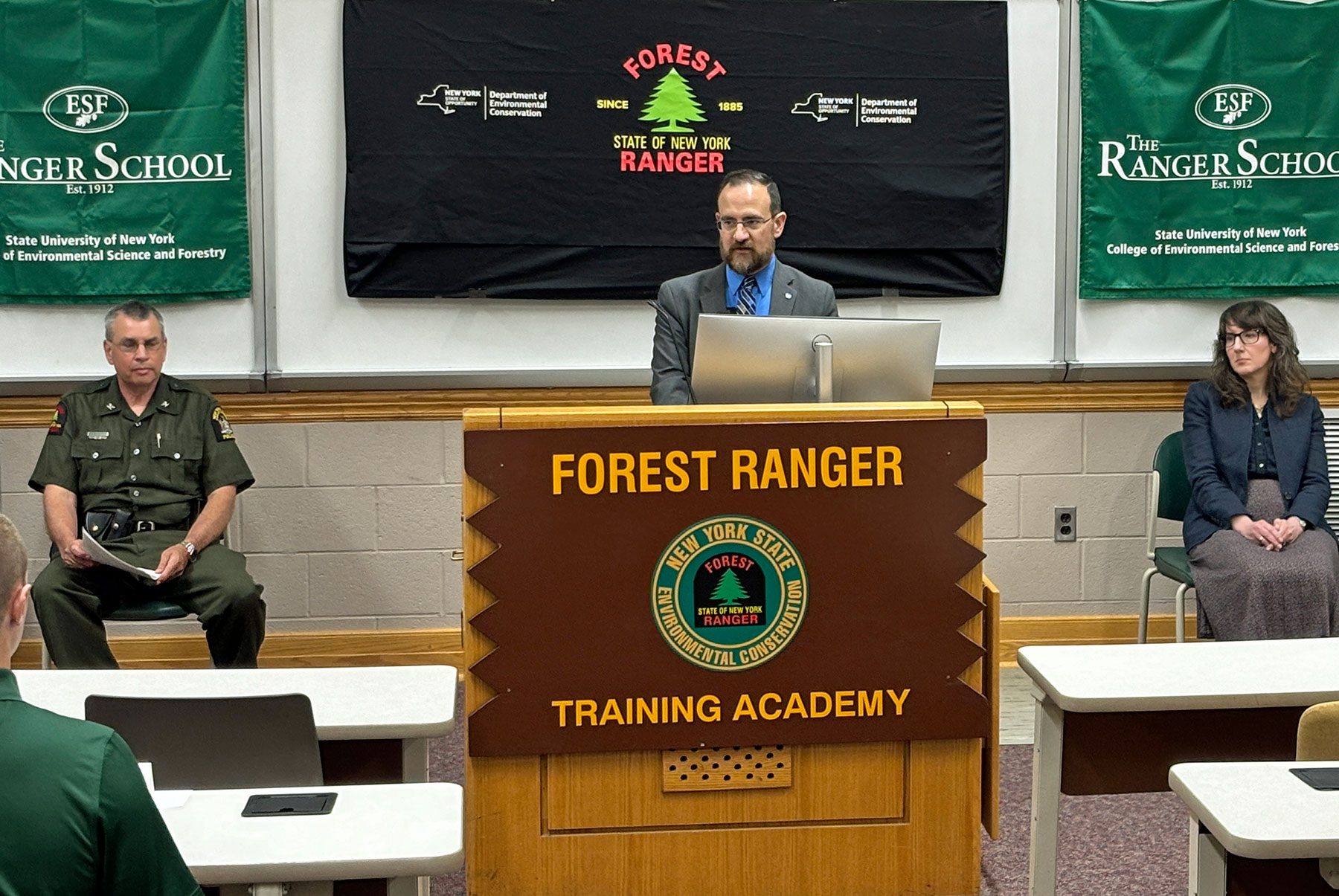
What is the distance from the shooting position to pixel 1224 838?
6.54 feet

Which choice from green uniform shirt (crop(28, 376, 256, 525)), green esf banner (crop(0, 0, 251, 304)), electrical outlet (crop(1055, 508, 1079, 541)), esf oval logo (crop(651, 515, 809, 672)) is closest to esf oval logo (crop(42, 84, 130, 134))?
green esf banner (crop(0, 0, 251, 304))

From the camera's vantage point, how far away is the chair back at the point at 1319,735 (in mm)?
2271

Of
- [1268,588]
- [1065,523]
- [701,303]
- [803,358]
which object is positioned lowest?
[1268,588]

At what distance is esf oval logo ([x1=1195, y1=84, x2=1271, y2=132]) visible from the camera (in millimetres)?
5117

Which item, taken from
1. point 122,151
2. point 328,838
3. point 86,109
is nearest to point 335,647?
point 122,151

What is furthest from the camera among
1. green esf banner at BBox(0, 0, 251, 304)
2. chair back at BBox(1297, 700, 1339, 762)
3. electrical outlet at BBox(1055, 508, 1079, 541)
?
electrical outlet at BBox(1055, 508, 1079, 541)

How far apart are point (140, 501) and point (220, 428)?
1.06 feet

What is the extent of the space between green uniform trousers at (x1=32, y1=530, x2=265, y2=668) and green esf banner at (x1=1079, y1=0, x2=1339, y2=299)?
293 cm

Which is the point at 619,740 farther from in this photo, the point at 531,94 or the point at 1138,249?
the point at 1138,249

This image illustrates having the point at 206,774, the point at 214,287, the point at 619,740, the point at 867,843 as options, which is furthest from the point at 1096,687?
the point at 214,287

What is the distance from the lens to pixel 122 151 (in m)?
4.80

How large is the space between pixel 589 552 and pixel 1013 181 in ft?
9.43

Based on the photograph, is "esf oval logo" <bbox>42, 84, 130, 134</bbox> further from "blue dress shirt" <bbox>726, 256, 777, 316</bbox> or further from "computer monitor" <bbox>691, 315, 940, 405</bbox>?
"computer monitor" <bbox>691, 315, 940, 405</bbox>

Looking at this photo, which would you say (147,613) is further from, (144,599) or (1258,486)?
(1258,486)
